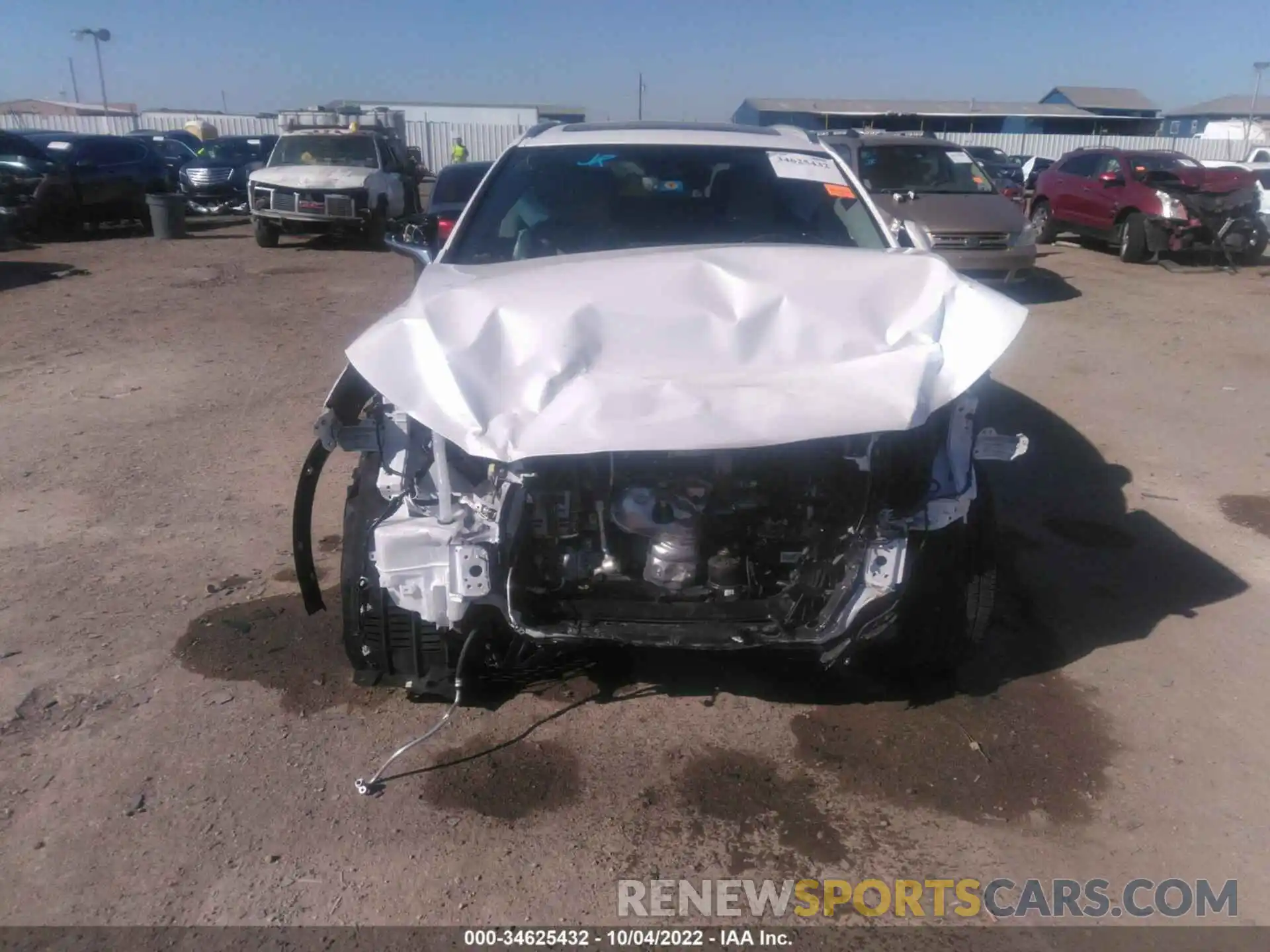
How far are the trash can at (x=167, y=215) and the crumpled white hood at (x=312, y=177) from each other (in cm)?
220

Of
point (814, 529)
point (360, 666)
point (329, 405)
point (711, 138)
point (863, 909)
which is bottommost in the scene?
point (863, 909)

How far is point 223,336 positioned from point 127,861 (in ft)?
24.0

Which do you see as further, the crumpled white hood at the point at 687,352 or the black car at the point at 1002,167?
the black car at the point at 1002,167

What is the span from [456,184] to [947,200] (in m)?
6.58

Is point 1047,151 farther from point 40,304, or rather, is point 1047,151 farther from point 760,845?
point 760,845

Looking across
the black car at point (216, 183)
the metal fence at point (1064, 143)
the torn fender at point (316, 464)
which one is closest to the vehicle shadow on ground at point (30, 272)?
the black car at point (216, 183)

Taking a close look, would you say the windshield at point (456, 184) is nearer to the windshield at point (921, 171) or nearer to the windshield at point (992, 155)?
the windshield at point (921, 171)

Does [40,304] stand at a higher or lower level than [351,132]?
lower

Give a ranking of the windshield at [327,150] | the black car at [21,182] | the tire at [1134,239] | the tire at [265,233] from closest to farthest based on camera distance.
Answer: the tire at [1134,239], the tire at [265,233], the windshield at [327,150], the black car at [21,182]

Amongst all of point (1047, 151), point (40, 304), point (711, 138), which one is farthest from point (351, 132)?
point (1047, 151)

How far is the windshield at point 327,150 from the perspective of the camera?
51.2ft

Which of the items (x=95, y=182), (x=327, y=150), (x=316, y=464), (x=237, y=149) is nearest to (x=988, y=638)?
(x=316, y=464)

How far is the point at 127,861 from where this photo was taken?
2697 millimetres

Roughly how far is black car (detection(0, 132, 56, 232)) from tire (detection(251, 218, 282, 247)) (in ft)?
12.0
